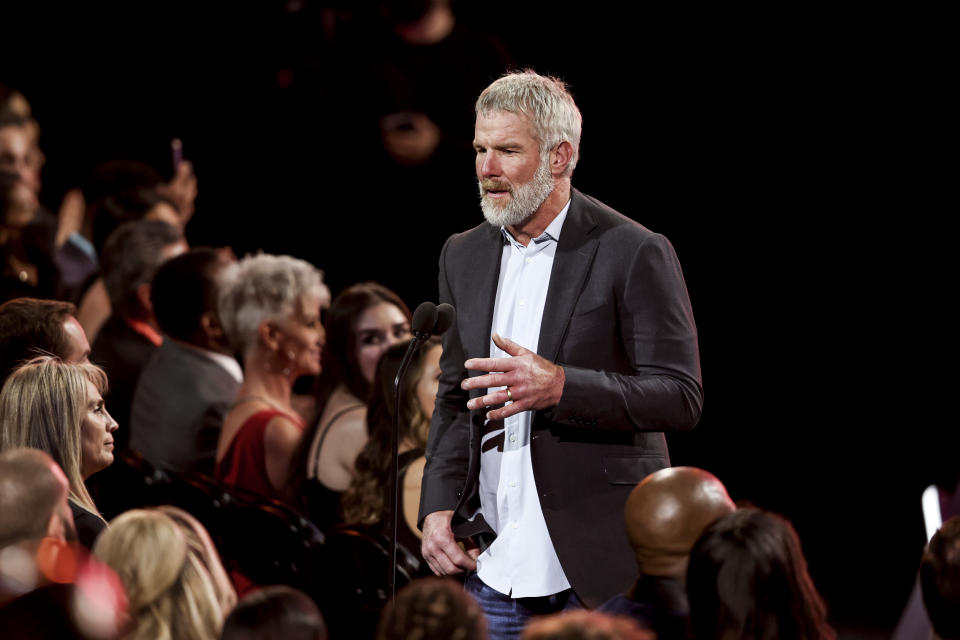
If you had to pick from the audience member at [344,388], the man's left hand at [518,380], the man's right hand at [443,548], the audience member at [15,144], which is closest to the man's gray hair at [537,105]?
Answer: the man's left hand at [518,380]

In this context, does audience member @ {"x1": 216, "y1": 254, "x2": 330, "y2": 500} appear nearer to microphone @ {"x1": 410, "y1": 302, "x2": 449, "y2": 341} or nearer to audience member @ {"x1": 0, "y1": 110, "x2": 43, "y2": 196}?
microphone @ {"x1": 410, "y1": 302, "x2": 449, "y2": 341}

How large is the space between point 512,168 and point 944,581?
124 cm

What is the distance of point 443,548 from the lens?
2629 mm

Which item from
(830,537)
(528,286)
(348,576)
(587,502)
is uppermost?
(528,286)

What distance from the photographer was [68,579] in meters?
1.89

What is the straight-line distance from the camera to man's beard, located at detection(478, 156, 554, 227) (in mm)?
2613

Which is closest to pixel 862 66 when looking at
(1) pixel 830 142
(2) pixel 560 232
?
(1) pixel 830 142

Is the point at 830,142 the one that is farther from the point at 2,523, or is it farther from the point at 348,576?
the point at 2,523

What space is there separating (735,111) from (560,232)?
378 centimetres

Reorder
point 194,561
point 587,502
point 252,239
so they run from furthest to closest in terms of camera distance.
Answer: point 252,239, point 587,502, point 194,561

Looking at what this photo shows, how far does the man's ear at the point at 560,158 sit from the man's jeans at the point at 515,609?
3.06 ft

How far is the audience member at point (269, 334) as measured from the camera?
4.47m

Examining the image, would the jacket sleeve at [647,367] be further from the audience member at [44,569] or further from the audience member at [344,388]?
the audience member at [344,388]

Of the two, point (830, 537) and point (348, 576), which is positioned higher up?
point (348, 576)
